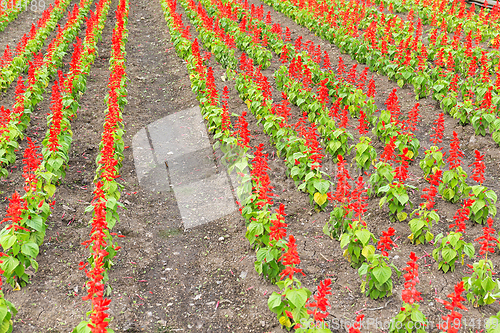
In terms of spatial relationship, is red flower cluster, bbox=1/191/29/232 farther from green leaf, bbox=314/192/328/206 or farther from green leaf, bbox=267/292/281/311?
green leaf, bbox=314/192/328/206

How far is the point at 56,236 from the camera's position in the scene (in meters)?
6.23

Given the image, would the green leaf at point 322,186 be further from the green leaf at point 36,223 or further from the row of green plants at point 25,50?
the row of green plants at point 25,50

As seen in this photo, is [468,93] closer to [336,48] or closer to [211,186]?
[336,48]

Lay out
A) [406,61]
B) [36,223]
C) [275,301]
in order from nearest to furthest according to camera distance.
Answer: [275,301] < [36,223] < [406,61]

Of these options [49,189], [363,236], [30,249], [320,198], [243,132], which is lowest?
[320,198]

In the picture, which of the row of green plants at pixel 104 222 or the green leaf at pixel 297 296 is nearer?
the row of green plants at pixel 104 222

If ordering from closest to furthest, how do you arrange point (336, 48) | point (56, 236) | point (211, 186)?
1. point (56, 236)
2. point (211, 186)
3. point (336, 48)

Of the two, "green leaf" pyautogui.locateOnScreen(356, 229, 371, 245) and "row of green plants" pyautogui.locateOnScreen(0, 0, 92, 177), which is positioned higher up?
"row of green plants" pyautogui.locateOnScreen(0, 0, 92, 177)

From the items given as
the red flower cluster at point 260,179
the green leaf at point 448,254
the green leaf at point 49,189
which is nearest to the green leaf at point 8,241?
the green leaf at point 49,189

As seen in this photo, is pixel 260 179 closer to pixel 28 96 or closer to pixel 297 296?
pixel 297 296

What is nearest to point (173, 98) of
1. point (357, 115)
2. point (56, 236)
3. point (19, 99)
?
point (19, 99)

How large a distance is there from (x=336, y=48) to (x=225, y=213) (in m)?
8.54

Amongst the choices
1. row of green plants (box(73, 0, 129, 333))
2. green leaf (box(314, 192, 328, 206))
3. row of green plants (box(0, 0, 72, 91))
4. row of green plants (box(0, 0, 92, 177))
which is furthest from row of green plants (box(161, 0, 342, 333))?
row of green plants (box(0, 0, 72, 91))

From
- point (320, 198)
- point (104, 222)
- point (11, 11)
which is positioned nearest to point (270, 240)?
point (320, 198)
